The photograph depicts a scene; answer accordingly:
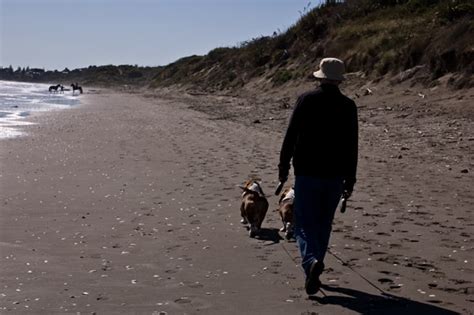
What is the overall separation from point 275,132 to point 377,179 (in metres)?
6.95

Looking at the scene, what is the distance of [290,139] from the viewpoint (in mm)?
5332

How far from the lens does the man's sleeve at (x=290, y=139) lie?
5246mm

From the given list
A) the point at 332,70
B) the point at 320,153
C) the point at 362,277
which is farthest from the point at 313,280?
the point at 332,70

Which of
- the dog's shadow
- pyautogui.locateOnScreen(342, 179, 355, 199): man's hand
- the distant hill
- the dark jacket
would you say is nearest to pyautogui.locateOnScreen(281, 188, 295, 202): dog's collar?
the dog's shadow

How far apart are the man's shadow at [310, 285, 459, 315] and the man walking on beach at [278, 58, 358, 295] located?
0.64 feet

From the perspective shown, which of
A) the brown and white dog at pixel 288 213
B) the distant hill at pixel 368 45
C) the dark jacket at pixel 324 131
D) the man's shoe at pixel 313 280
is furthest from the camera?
the distant hill at pixel 368 45

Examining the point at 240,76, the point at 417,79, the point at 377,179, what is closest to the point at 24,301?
the point at 377,179

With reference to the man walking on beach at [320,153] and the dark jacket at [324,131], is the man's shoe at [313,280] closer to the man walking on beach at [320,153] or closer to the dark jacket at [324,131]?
the man walking on beach at [320,153]

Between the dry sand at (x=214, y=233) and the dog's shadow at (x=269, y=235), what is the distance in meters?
0.03

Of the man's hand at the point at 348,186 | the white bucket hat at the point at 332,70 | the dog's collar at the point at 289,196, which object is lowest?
the dog's collar at the point at 289,196

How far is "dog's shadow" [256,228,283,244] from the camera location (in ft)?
23.3

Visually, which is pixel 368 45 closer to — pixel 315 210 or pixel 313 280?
pixel 315 210

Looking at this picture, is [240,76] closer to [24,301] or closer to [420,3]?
[420,3]

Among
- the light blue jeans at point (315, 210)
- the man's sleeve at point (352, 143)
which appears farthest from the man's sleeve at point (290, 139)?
the man's sleeve at point (352, 143)
